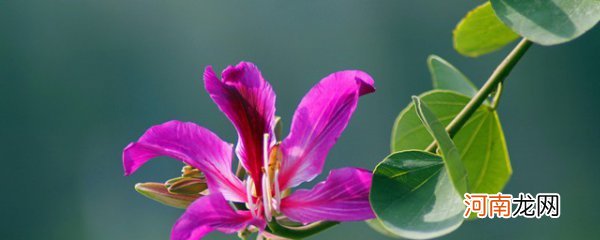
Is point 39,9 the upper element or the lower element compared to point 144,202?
upper

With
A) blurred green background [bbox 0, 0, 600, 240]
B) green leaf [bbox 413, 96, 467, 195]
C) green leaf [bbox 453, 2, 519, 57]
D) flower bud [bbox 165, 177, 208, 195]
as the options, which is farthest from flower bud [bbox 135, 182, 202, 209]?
blurred green background [bbox 0, 0, 600, 240]

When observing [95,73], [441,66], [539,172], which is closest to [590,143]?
[539,172]

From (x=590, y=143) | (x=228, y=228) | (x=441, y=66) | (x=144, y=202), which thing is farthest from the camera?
(x=590, y=143)

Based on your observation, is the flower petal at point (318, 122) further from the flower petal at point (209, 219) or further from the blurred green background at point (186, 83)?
the blurred green background at point (186, 83)

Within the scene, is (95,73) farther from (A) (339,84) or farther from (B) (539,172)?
(A) (339,84)

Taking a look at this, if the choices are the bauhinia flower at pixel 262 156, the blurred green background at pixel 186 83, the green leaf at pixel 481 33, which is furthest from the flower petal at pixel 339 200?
the blurred green background at pixel 186 83

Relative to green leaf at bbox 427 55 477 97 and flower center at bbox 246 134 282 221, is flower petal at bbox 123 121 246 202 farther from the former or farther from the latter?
green leaf at bbox 427 55 477 97
